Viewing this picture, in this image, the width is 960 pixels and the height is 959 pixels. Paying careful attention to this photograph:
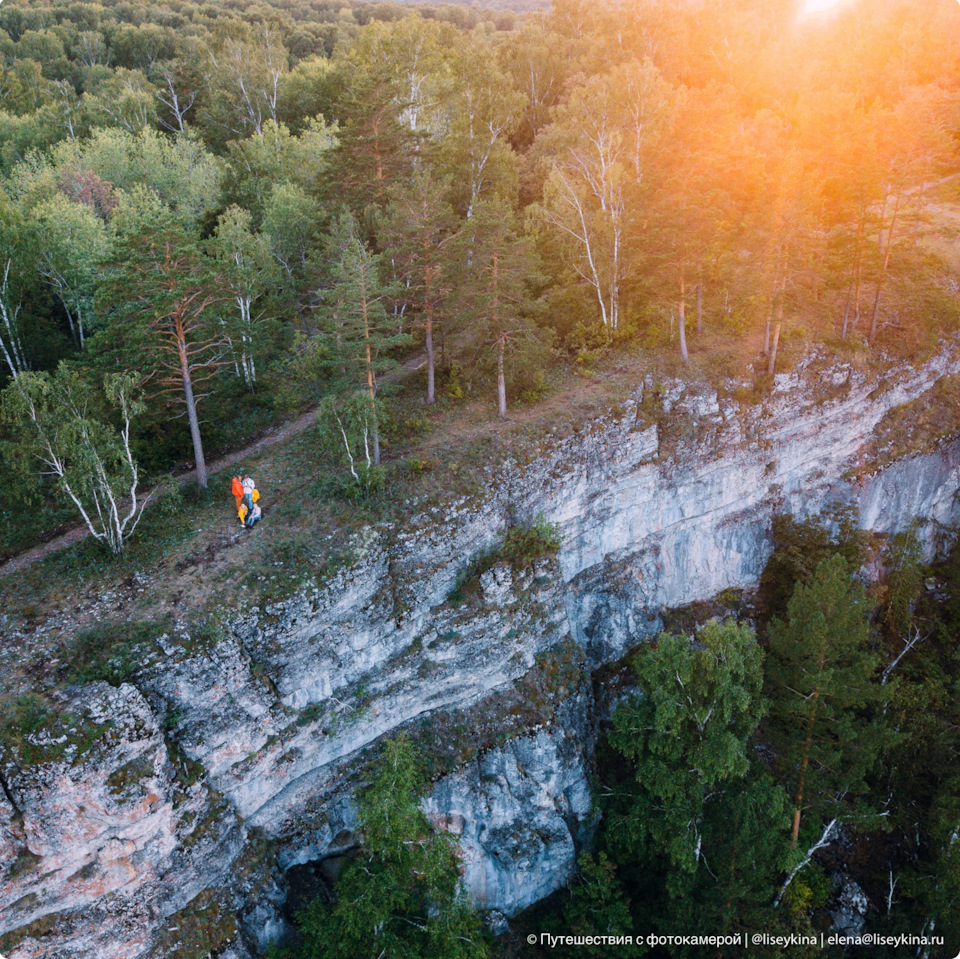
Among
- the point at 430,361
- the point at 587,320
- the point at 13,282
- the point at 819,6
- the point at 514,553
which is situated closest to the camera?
the point at 514,553

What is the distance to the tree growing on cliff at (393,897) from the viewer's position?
1825 centimetres

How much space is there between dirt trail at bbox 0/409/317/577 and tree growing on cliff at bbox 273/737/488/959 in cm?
1321

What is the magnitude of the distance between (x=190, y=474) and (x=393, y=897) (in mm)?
16836

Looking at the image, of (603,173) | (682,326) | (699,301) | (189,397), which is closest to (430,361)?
(189,397)

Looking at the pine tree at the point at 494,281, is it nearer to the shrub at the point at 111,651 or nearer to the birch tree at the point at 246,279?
the birch tree at the point at 246,279

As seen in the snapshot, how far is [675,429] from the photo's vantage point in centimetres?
2823

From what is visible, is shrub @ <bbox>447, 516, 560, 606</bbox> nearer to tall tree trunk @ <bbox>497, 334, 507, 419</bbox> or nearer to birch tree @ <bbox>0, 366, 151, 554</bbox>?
tall tree trunk @ <bbox>497, 334, 507, 419</bbox>

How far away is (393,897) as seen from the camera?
60.4 ft

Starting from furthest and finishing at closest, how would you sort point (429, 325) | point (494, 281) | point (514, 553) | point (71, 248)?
point (71, 248) < point (429, 325) < point (494, 281) < point (514, 553)

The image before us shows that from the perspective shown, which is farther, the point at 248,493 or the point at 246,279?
the point at 246,279

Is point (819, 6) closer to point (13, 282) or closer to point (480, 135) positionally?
point (480, 135)

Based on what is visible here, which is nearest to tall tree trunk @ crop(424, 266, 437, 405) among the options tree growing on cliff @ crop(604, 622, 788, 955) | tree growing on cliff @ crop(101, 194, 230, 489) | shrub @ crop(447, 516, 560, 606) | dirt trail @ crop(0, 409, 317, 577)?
dirt trail @ crop(0, 409, 317, 577)

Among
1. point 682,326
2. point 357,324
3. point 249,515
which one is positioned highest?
point 357,324

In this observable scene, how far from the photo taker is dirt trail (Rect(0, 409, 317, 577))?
21062 millimetres
